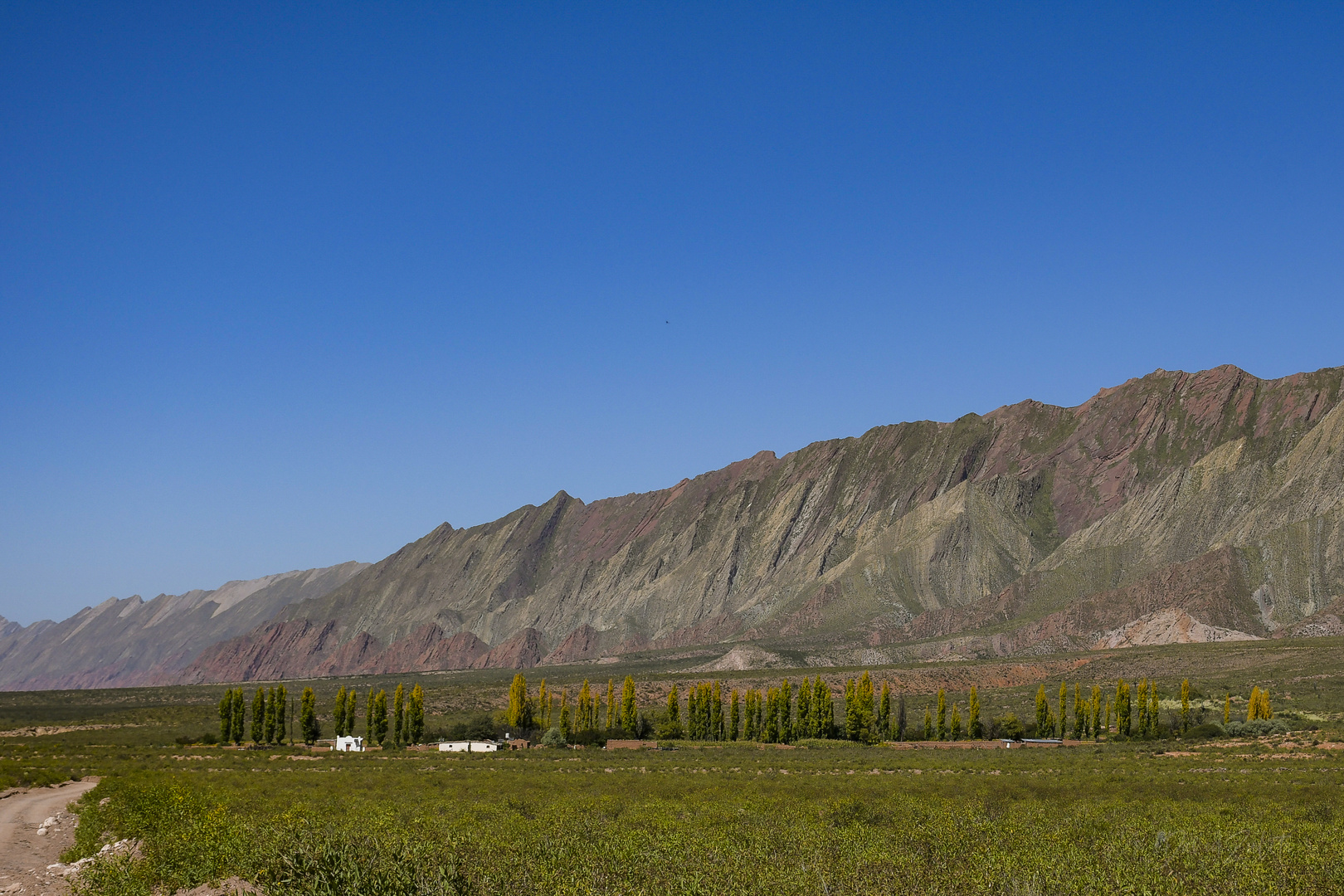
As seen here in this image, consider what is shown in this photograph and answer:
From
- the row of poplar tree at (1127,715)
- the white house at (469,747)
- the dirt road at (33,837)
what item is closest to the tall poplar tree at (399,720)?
the white house at (469,747)

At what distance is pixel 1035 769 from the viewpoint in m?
54.7

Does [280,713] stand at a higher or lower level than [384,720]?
higher

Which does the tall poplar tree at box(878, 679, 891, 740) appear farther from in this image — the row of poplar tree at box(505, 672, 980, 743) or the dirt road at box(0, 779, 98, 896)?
the dirt road at box(0, 779, 98, 896)

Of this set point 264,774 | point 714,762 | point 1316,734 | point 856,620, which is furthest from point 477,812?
point 856,620

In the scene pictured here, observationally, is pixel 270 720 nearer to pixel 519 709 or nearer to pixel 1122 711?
pixel 519 709

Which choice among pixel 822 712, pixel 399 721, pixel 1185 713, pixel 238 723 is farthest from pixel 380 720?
pixel 1185 713

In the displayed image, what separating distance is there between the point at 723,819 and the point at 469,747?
47.2 metres

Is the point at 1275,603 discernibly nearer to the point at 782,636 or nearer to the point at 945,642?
the point at 945,642

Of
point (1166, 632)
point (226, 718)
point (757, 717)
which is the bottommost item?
point (757, 717)

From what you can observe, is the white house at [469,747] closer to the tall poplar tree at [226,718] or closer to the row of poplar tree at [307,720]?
the row of poplar tree at [307,720]

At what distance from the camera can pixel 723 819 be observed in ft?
106

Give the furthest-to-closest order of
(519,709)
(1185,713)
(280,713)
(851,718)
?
(519,709), (851,718), (1185,713), (280,713)

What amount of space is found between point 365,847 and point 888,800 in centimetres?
2116

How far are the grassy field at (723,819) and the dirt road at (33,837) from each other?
972mm
